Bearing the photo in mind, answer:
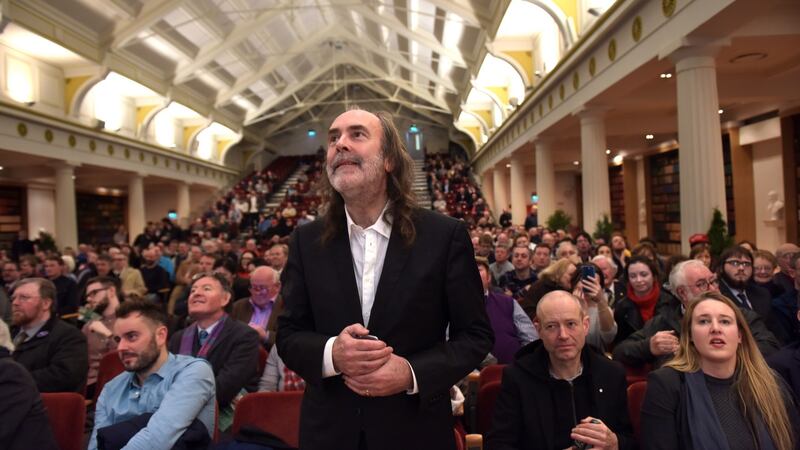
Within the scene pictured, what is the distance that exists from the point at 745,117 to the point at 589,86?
663 cm

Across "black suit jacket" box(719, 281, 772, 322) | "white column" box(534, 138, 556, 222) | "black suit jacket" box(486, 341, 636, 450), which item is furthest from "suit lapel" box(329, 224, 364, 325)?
"white column" box(534, 138, 556, 222)

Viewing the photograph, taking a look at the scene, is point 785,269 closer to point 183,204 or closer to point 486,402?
point 486,402

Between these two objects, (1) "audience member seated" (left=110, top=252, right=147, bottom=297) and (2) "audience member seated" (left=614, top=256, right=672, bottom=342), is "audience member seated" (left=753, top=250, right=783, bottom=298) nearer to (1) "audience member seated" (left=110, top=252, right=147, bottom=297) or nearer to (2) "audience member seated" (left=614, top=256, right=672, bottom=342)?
(2) "audience member seated" (left=614, top=256, right=672, bottom=342)

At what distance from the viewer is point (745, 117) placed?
14133mm

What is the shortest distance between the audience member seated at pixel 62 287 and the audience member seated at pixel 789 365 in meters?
7.13

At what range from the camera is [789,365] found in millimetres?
2658

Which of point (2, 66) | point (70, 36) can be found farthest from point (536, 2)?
point (2, 66)

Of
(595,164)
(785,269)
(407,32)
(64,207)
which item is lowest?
(785,269)

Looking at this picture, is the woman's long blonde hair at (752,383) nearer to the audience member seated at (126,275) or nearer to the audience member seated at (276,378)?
the audience member seated at (276,378)

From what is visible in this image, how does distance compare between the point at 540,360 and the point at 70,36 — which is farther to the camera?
the point at 70,36

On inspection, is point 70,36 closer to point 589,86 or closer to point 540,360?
point 589,86

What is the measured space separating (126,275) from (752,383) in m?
7.66

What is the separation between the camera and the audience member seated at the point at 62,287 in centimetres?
677

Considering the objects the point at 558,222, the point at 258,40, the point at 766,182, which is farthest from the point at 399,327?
the point at 258,40
